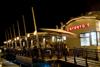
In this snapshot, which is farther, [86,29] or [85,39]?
[85,39]

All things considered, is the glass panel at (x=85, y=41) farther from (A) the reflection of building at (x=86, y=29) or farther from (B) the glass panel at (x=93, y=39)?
(B) the glass panel at (x=93, y=39)

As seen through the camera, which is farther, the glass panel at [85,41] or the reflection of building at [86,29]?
the glass panel at [85,41]

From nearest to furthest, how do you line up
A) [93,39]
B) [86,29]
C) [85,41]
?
[93,39] < [86,29] < [85,41]

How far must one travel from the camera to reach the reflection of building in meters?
14.6

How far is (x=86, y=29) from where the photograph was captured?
1591 centimetres

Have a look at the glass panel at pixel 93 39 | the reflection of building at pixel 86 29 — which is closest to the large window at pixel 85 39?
the reflection of building at pixel 86 29

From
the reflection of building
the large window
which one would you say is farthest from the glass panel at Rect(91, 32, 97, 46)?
the large window

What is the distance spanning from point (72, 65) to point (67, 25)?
31.2ft

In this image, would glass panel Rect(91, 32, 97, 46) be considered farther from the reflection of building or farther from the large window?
the large window

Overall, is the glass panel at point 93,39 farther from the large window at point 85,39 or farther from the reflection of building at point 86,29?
the large window at point 85,39

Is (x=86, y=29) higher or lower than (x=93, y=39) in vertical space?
higher

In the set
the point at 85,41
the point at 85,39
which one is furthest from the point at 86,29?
the point at 85,41

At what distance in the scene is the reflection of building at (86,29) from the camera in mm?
14602

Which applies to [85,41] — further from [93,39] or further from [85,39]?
[93,39]
